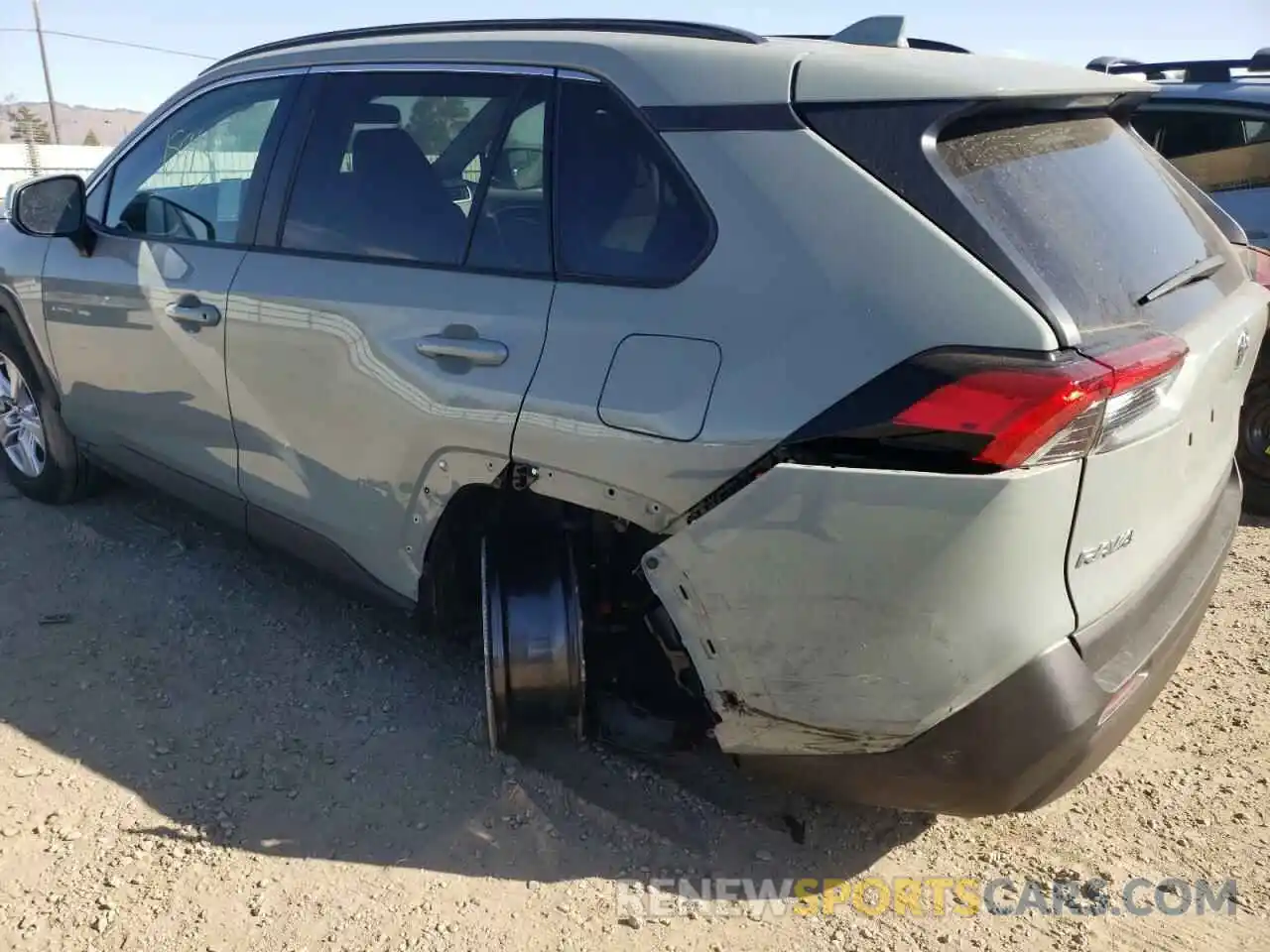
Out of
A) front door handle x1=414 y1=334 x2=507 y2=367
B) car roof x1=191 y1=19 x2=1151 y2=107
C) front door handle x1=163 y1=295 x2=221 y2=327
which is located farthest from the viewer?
front door handle x1=163 y1=295 x2=221 y2=327

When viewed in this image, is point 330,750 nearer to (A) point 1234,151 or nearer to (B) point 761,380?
(B) point 761,380

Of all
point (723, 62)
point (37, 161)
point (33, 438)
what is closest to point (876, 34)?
point (723, 62)

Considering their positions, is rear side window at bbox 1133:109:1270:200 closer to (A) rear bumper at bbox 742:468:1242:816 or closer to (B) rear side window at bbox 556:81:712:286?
(A) rear bumper at bbox 742:468:1242:816

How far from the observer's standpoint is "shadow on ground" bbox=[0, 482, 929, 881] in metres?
2.58

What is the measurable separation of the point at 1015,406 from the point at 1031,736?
671 millimetres

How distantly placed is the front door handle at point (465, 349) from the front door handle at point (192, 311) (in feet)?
3.20

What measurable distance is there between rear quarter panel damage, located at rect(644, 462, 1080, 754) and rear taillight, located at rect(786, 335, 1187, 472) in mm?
37

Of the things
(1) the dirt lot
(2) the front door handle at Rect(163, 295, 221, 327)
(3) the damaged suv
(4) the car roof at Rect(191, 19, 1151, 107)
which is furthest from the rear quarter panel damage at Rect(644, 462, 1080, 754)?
(2) the front door handle at Rect(163, 295, 221, 327)

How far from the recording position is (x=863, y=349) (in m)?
1.94

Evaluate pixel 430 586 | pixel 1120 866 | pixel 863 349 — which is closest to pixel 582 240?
pixel 863 349

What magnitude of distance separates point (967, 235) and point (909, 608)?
707 millimetres

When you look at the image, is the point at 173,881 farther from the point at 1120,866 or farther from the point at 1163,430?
the point at 1163,430

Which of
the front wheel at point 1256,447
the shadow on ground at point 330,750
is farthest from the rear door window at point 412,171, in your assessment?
the front wheel at point 1256,447

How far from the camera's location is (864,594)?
201 cm
